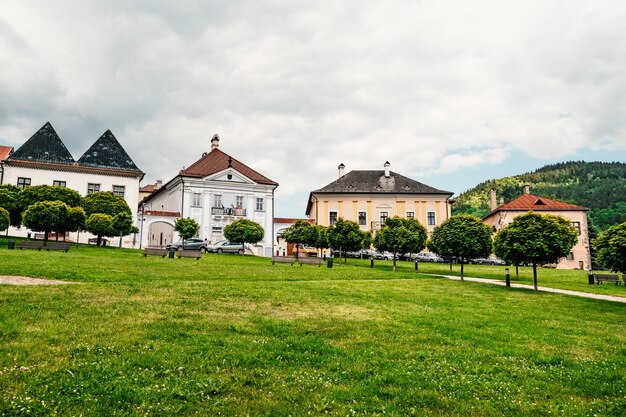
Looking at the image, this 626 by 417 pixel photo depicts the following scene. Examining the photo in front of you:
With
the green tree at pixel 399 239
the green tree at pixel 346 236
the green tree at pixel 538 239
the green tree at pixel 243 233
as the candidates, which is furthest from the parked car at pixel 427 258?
the green tree at pixel 538 239

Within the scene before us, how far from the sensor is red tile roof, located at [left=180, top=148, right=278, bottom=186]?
49.7 m

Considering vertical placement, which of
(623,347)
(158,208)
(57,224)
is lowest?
(623,347)

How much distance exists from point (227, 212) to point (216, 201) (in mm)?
1812

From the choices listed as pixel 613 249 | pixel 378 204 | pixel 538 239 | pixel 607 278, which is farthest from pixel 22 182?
pixel 607 278

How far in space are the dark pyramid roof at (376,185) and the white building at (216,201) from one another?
28.6 ft

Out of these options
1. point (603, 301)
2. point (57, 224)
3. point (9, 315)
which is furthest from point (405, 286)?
point (57, 224)

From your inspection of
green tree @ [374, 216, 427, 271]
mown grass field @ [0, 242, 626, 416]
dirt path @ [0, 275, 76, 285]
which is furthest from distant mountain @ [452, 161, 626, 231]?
dirt path @ [0, 275, 76, 285]

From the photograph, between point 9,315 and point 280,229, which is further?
Answer: point 280,229

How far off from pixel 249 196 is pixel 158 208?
1599cm

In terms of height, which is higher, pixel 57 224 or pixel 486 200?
pixel 486 200

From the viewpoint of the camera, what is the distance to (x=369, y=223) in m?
56.5

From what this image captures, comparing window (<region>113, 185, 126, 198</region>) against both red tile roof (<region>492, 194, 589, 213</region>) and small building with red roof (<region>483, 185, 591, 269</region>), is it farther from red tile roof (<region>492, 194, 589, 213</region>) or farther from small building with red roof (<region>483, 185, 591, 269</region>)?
red tile roof (<region>492, 194, 589, 213</region>)

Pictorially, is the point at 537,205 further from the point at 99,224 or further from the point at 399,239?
the point at 99,224

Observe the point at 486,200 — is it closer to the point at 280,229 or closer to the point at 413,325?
the point at 280,229
